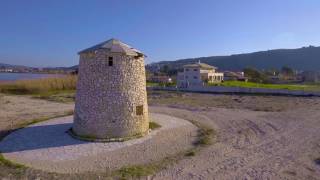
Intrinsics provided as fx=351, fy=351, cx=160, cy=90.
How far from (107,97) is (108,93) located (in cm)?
20

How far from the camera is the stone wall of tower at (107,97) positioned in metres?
16.6

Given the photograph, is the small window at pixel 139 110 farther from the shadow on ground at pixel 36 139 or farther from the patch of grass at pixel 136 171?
the patch of grass at pixel 136 171

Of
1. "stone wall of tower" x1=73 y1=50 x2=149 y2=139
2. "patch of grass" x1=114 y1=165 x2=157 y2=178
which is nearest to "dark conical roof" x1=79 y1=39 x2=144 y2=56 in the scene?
"stone wall of tower" x1=73 y1=50 x2=149 y2=139

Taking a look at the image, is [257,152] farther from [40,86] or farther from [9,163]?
[40,86]

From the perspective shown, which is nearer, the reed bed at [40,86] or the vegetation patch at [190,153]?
the vegetation patch at [190,153]

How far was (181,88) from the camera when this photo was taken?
52.0m

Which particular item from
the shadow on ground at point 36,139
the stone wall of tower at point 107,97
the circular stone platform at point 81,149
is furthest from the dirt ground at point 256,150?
the shadow on ground at point 36,139

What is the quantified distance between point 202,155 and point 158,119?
8710 millimetres

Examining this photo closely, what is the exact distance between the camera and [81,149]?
14.9m

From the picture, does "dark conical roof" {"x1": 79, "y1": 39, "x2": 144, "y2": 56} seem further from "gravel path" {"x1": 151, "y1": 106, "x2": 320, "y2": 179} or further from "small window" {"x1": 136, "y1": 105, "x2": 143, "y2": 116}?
"gravel path" {"x1": 151, "y1": 106, "x2": 320, "y2": 179}

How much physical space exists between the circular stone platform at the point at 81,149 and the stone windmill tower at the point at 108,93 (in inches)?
29.5

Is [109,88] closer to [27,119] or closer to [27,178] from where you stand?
[27,178]

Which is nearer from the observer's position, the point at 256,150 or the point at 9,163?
the point at 9,163

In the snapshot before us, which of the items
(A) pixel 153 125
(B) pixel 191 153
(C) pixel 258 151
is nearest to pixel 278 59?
(A) pixel 153 125
